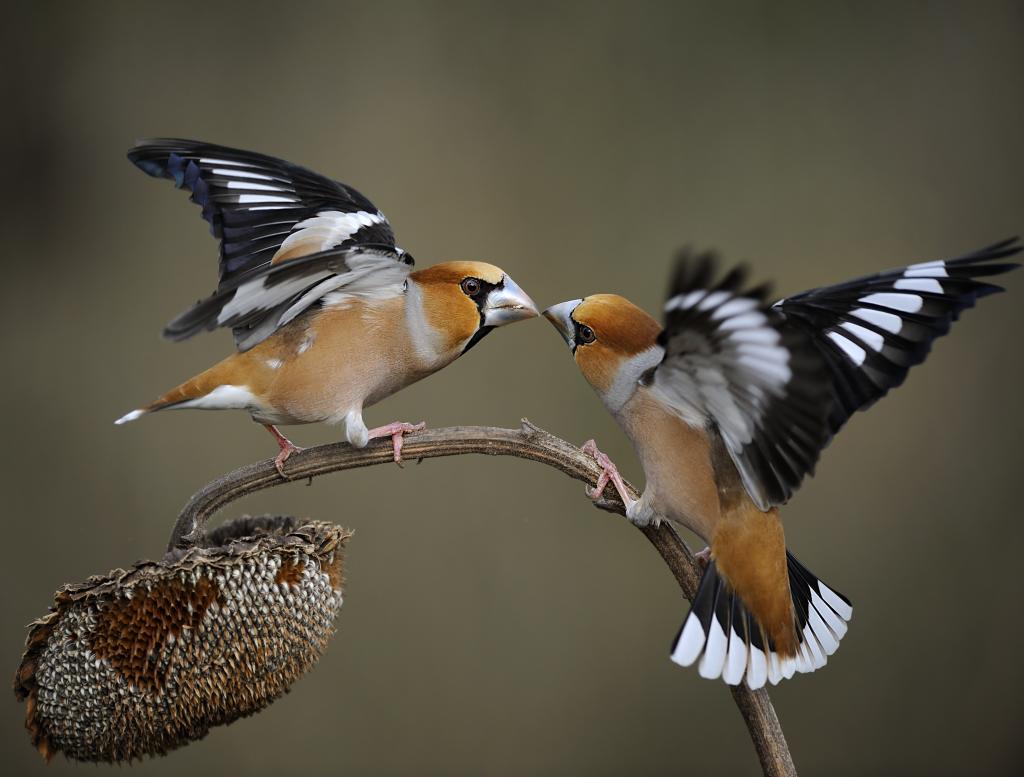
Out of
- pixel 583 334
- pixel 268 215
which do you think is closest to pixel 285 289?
pixel 268 215

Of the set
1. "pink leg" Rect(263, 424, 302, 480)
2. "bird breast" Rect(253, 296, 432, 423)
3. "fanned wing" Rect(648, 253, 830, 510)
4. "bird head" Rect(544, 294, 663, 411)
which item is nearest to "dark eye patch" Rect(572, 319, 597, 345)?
"bird head" Rect(544, 294, 663, 411)

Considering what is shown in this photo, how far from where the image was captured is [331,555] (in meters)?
1.04

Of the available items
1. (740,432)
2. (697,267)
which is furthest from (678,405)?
(697,267)

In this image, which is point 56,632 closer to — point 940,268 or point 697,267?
point 697,267

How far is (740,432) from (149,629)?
621 millimetres

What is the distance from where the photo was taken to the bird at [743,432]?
0.97m

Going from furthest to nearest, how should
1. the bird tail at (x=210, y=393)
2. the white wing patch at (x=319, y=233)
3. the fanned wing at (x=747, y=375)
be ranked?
1. the white wing patch at (x=319, y=233)
2. the bird tail at (x=210, y=393)
3. the fanned wing at (x=747, y=375)

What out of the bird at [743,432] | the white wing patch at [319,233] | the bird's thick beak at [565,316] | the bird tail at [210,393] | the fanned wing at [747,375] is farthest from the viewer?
the white wing patch at [319,233]

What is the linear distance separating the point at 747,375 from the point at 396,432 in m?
0.44

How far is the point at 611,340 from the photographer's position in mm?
1051

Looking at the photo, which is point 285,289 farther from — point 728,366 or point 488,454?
point 728,366

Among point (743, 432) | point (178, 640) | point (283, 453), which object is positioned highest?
point (743, 432)

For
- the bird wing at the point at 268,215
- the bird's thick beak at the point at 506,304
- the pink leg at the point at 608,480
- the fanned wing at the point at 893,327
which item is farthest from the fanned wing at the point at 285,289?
the fanned wing at the point at 893,327

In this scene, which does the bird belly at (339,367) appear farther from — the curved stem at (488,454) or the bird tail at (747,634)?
the bird tail at (747,634)
